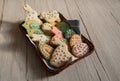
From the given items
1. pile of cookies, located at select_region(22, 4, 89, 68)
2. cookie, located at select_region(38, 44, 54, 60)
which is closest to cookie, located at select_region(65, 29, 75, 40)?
pile of cookies, located at select_region(22, 4, 89, 68)

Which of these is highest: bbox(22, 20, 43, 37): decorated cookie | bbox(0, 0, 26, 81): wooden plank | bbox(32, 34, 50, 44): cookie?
bbox(32, 34, 50, 44): cookie

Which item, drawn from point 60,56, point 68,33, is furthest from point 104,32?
point 60,56

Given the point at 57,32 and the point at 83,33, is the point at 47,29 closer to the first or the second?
the point at 57,32

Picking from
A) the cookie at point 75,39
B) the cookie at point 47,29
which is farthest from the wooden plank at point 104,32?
the cookie at point 47,29

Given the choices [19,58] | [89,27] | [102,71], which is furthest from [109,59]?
[19,58]

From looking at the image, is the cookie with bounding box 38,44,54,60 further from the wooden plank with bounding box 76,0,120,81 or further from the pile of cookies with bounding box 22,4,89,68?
the wooden plank with bounding box 76,0,120,81

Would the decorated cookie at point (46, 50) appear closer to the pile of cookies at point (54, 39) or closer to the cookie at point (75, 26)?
the pile of cookies at point (54, 39)
